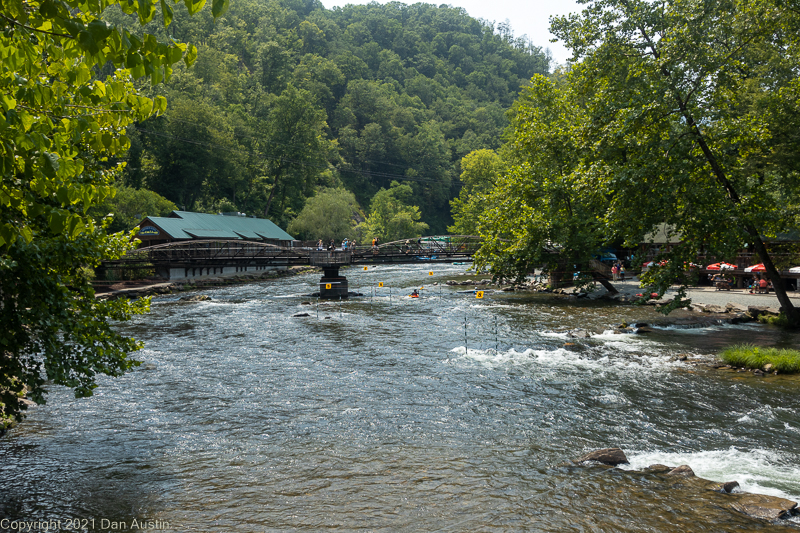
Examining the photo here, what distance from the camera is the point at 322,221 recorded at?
282 feet

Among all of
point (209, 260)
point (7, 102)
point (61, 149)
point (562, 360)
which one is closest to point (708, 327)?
point (562, 360)

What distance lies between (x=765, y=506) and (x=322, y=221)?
80497 millimetres

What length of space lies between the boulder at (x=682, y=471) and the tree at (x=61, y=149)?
10.6m

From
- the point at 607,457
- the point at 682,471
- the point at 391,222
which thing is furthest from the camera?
the point at 391,222

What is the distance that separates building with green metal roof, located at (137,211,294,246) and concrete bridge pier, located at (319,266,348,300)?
722 inches

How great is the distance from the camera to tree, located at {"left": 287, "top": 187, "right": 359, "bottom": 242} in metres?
85.6

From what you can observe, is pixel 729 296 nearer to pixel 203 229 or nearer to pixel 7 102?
pixel 7 102

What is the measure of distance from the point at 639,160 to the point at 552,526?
1712 centimetres

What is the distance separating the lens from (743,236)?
20.4m

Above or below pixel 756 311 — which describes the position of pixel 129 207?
above

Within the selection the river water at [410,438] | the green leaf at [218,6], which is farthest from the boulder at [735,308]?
the green leaf at [218,6]

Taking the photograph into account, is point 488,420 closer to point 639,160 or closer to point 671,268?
point 671,268

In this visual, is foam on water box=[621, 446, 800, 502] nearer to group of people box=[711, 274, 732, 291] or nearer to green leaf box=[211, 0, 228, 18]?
green leaf box=[211, 0, 228, 18]

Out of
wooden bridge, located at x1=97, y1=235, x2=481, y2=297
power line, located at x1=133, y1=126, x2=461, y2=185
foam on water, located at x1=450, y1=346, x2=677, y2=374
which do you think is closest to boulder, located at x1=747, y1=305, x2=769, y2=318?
foam on water, located at x1=450, y1=346, x2=677, y2=374
